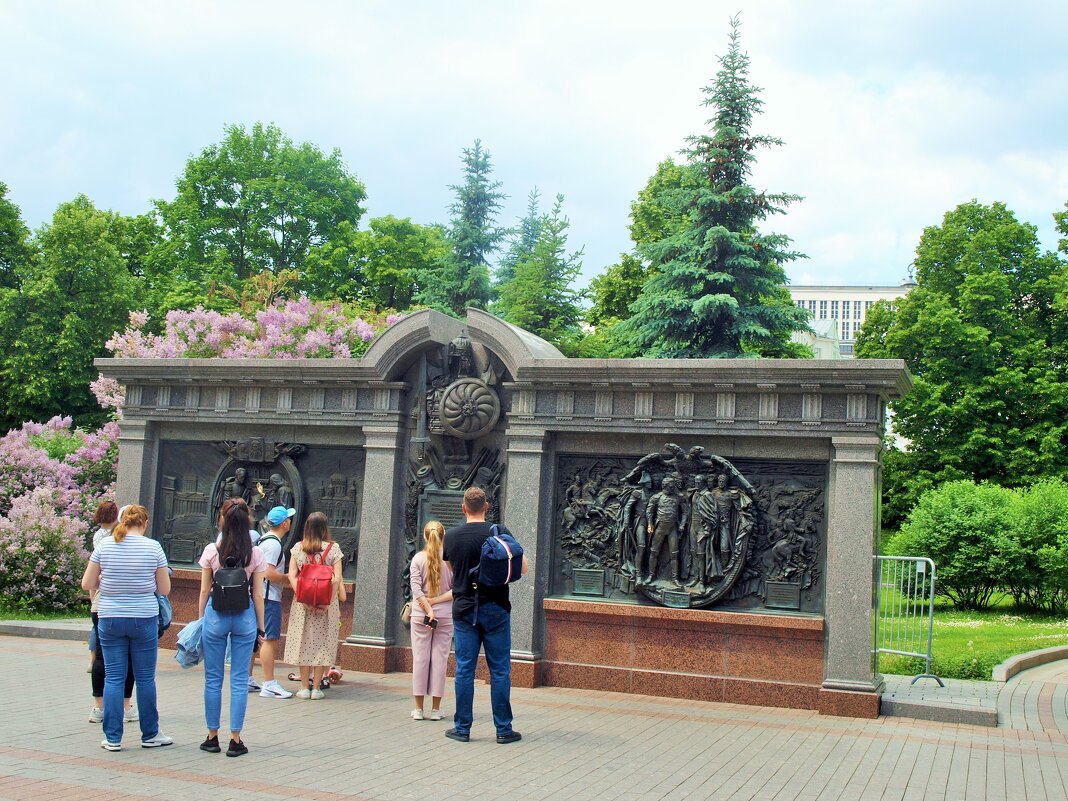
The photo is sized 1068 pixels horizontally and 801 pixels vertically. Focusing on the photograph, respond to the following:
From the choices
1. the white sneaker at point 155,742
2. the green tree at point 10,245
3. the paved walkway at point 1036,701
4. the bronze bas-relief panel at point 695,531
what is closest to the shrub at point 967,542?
the paved walkway at point 1036,701

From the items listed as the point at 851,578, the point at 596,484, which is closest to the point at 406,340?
the point at 596,484

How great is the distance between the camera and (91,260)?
113 feet

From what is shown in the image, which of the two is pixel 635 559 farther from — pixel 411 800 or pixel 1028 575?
pixel 1028 575

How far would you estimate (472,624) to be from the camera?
29.1 feet

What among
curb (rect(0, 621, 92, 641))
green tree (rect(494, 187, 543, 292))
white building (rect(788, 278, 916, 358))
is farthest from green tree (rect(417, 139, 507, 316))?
white building (rect(788, 278, 916, 358))

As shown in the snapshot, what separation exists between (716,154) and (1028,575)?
11.9m

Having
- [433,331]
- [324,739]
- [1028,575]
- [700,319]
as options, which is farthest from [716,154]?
[324,739]

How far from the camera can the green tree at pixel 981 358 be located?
1407 inches

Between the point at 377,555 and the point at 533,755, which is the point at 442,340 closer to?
the point at 377,555

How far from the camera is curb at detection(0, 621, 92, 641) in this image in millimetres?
14578

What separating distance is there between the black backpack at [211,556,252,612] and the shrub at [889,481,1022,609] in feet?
57.9

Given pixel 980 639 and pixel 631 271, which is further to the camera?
pixel 631 271

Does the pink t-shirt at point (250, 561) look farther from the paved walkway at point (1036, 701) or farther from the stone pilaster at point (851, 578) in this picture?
the paved walkway at point (1036, 701)

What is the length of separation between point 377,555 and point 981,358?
2995cm
